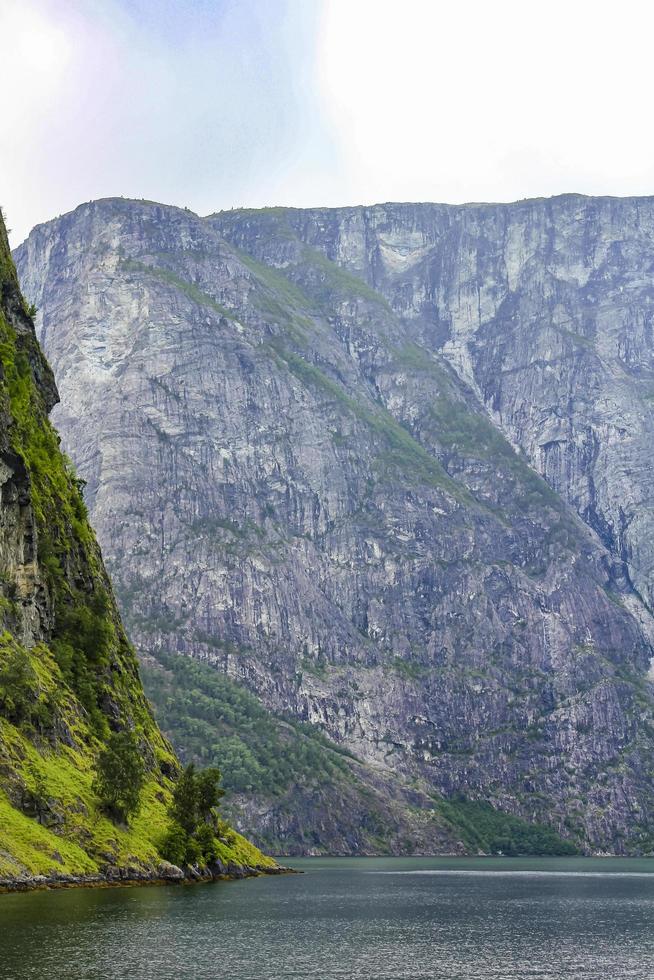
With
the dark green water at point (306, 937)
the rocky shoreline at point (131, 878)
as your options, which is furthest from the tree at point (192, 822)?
the dark green water at point (306, 937)

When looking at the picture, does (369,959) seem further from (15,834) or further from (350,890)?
(350,890)

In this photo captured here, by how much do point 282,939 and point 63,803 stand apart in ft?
143

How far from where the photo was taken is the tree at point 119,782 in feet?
477

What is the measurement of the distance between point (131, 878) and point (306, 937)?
43014 millimetres

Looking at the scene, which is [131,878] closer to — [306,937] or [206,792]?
[206,792]

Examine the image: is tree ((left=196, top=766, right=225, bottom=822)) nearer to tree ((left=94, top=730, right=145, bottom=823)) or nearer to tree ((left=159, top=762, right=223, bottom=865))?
tree ((left=159, top=762, right=223, bottom=865))

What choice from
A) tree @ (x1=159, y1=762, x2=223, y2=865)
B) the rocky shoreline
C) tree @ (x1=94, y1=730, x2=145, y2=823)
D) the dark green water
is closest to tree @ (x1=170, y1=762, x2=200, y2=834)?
tree @ (x1=159, y1=762, x2=223, y2=865)

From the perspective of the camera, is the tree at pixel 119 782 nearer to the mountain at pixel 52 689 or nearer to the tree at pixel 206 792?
the mountain at pixel 52 689

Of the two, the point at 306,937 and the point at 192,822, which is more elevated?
the point at 192,822

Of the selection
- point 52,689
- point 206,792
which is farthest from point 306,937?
point 206,792

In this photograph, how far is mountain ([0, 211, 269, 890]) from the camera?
132 m

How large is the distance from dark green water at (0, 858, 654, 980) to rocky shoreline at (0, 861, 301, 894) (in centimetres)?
281

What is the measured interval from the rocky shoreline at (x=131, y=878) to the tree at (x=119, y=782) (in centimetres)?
783

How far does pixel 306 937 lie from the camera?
105 meters
